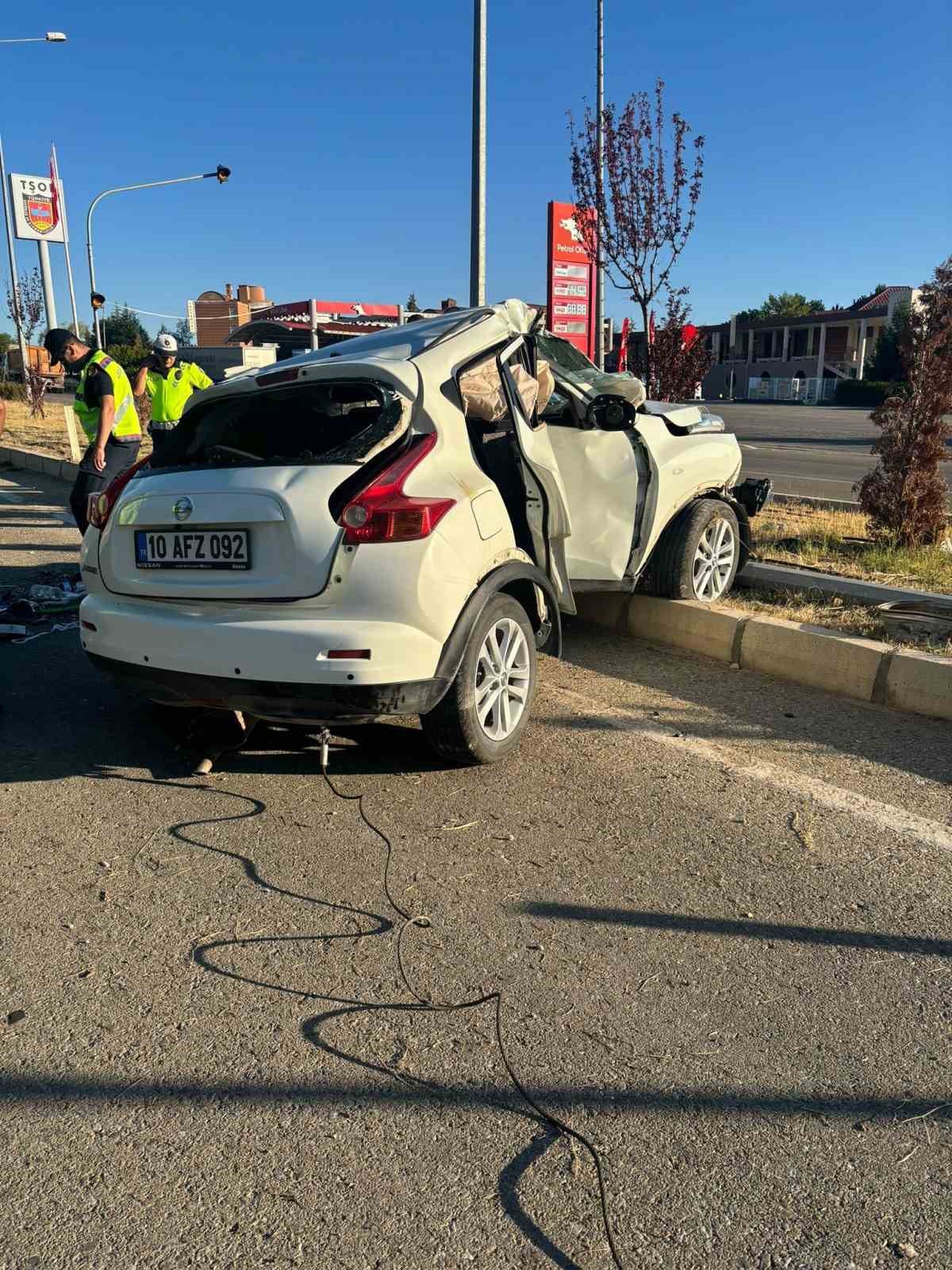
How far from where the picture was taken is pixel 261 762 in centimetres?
434

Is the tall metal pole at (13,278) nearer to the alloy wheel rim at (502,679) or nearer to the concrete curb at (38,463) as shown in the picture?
the concrete curb at (38,463)

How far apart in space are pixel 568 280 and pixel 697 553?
34.7ft

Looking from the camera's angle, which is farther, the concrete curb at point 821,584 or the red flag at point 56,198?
the red flag at point 56,198

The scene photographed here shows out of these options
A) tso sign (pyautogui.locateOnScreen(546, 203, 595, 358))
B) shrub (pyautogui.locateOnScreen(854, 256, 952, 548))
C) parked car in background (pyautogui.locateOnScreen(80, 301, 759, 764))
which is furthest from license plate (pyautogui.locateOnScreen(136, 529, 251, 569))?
tso sign (pyautogui.locateOnScreen(546, 203, 595, 358))

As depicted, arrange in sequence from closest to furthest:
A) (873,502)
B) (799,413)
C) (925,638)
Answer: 1. (925,638)
2. (873,502)
3. (799,413)

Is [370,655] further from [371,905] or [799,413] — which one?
[799,413]

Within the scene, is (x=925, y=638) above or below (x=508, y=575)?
below

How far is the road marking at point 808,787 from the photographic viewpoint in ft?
12.1

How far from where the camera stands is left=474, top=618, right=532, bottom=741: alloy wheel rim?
4.11 meters

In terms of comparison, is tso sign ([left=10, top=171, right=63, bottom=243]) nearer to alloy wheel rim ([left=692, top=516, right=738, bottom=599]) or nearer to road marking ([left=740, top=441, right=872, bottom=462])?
road marking ([left=740, top=441, right=872, bottom=462])

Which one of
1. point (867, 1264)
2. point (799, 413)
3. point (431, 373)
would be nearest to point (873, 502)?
point (431, 373)

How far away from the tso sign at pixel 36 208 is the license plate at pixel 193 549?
34.6m

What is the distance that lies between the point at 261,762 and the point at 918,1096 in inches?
112

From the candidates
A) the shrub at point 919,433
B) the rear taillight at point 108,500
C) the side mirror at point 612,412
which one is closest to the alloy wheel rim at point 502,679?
the side mirror at point 612,412
